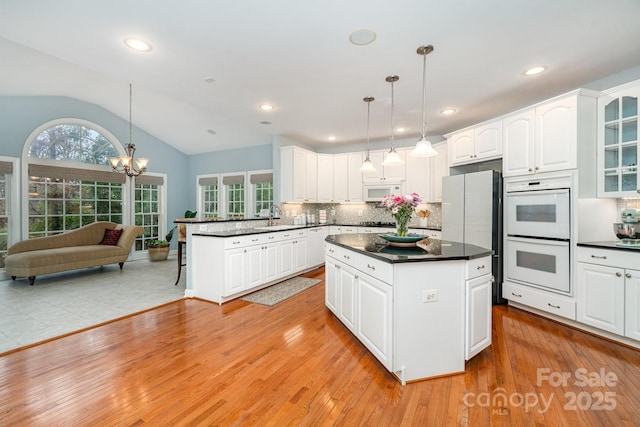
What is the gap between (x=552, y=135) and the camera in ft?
10.4

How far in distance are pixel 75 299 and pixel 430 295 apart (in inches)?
177

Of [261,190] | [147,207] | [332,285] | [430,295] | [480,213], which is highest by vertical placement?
[261,190]

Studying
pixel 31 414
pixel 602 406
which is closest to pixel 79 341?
pixel 31 414

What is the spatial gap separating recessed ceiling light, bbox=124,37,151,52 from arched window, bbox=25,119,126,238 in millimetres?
4241

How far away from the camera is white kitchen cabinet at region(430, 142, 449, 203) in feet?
17.1

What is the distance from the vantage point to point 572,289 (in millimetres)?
3002

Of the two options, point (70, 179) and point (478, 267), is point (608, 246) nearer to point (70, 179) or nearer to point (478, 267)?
point (478, 267)

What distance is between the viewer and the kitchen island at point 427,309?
2.09 metres

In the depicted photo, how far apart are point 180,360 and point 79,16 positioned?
2.83 metres

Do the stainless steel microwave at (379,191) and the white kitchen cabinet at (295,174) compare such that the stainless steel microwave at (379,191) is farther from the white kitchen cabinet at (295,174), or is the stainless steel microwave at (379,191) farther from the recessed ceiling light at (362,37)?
the recessed ceiling light at (362,37)

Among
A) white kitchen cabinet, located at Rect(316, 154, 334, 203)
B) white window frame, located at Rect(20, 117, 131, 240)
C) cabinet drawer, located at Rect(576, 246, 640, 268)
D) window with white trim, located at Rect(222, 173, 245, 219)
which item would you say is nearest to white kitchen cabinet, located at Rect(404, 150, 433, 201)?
white kitchen cabinet, located at Rect(316, 154, 334, 203)

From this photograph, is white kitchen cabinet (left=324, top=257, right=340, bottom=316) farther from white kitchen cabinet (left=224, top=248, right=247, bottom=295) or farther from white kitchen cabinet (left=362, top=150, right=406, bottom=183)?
white kitchen cabinet (left=362, top=150, right=406, bottom=183)

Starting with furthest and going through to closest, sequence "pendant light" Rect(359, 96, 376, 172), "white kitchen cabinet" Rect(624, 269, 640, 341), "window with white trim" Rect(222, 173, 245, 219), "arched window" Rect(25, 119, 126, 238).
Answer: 1. "window with white trim" Rect(222, 173, 245, 219)
2. "arched window" Rect(25, 119, 126, 238)
3. "pendant light" Rect(359, 96, 376, 172)
4. "white kitchen cabinet" Rect(624, 269, 640, 341)

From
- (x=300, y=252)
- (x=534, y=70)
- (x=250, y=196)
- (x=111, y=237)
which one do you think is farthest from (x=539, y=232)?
(x=111, y=237)
